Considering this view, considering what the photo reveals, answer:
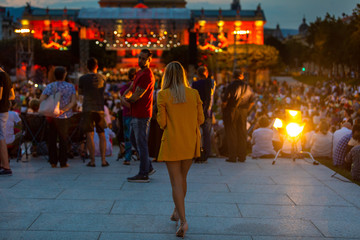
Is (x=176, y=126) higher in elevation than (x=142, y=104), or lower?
lower

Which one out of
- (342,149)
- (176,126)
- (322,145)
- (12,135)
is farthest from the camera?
(322,145)

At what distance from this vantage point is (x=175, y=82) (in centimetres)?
452

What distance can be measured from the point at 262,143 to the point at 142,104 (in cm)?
386

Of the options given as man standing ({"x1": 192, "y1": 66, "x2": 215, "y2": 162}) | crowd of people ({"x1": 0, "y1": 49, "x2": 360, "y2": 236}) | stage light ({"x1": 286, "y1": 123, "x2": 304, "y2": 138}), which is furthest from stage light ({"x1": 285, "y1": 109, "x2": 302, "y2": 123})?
man standing ({"x1": 192, "y1": 66, "x2": 215, "y2": 162})

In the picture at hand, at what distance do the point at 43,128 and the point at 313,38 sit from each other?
2343 inches

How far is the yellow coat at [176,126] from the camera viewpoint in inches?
177

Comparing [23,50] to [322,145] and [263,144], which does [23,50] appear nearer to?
[263,144]

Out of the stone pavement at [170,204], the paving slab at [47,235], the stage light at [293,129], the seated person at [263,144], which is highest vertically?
the stage light at [293,129]

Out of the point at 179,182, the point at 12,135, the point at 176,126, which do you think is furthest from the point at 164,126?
the point at 12,135

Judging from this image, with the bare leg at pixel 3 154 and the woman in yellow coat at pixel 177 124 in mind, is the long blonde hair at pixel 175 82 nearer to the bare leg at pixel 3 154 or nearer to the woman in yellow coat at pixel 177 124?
the woman in yellow coat at pixel 177 124

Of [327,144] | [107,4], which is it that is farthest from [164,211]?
[107,4]

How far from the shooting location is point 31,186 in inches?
258

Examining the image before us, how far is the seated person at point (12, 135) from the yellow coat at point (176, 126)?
512cm

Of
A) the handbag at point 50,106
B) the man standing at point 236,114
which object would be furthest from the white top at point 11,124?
the man standing at point 236,114
